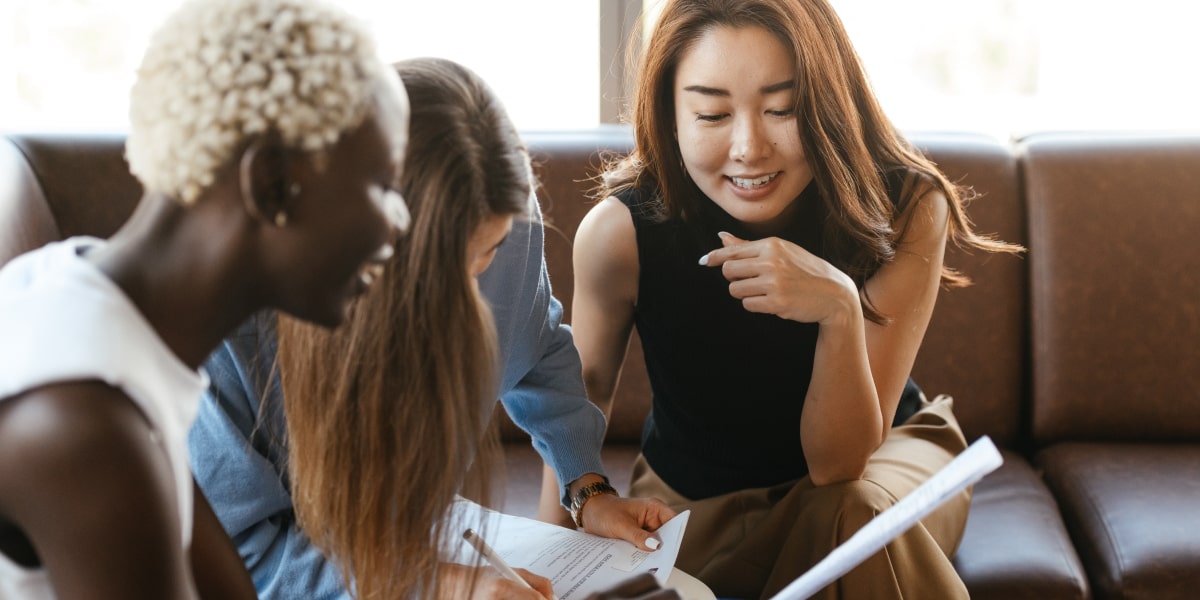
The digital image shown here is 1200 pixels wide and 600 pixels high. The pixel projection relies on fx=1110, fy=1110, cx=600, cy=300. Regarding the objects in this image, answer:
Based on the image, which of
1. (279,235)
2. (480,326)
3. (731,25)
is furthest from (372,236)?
(731,25)

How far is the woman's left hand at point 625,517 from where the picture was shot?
1.34 meters

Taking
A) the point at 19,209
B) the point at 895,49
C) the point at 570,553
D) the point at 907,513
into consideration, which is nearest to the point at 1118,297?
the point at 895,49

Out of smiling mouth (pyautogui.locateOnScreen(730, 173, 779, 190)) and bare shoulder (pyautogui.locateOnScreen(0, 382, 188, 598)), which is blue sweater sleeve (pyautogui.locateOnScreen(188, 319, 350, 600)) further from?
smiling mouth (pyautogui.locateOnScreen(730, 173, 779, 190))

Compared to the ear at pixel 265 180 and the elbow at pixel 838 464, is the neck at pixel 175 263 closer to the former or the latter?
the ear at pixel 265 180

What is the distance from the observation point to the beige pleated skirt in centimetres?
139

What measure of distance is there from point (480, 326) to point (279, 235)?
0.31 metres

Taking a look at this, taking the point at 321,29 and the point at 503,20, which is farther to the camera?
the point at 503,20

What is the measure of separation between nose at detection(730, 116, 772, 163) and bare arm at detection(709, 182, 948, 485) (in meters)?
0.12

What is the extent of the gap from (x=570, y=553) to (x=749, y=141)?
587 millimetres

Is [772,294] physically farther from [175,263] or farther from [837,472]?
[175,263]

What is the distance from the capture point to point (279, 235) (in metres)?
0.67

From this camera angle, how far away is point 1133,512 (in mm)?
1778

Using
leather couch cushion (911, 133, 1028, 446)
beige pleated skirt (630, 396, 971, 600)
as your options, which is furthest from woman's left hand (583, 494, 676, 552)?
leather couch cushion (911, 133, 1028, 446)

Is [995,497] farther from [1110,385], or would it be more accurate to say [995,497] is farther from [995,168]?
[995,168]
